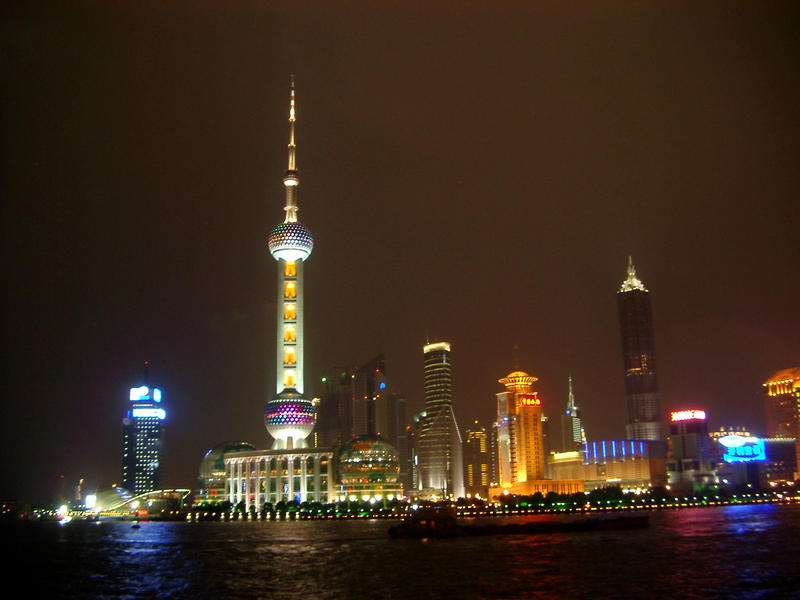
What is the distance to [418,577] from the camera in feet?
254

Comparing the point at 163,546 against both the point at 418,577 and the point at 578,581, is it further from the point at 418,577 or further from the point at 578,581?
the point at 578,581

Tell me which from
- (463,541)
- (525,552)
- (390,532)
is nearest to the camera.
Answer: (525,552)

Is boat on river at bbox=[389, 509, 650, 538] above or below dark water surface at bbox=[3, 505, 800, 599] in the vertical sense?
above

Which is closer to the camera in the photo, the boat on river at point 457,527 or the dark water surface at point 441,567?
the dark water surface at point 441,567

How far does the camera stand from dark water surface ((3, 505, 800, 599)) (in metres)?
68.3

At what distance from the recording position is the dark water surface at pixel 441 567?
68.3m

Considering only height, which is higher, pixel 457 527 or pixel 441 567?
pixel 457 527

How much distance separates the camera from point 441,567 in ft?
279

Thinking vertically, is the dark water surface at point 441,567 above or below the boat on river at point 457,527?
below

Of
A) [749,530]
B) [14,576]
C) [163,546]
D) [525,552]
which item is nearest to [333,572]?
[525,552]

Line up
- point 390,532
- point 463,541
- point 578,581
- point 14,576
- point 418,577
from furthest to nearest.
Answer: point 390,532 → point 463,541 → point 14,576 → point 418,577 → point 578,581

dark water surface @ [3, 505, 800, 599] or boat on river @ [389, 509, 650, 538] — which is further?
boat on river @ [389, 509, 650, 538]

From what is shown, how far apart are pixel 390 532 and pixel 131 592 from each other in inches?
2714

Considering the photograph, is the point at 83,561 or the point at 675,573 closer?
the point at 675,573
